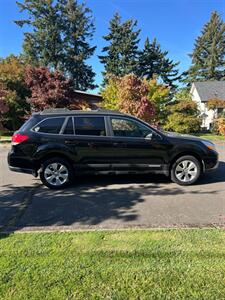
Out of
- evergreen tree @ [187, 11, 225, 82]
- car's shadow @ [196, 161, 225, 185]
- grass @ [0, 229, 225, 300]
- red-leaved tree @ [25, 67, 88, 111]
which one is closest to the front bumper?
car's shadow @ [196, 161, 225, 185]

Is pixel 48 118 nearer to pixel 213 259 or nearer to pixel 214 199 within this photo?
pixel 214 199

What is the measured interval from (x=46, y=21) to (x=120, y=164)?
45677 mm

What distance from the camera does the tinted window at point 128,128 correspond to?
7.14 metres

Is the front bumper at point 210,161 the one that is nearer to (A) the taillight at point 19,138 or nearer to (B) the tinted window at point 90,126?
(B) the tinted window at point 90,126

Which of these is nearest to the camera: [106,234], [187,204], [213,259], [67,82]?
[213,259]

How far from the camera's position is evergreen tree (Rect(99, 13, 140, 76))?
4622 cm

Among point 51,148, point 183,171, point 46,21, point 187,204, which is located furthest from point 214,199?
→ point 46,21

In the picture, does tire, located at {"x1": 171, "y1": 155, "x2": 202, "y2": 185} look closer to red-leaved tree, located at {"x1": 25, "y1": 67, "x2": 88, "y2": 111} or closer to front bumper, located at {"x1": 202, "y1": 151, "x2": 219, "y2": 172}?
front bumper, located at {"x1": 202, "y1": 151, "x2": 219, "y2": 172}

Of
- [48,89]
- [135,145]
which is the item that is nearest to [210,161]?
[135,145]

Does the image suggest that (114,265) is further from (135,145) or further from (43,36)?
(43,36)

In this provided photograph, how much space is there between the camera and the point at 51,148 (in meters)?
6.88

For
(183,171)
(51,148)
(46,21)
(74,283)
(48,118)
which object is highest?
(46,21)

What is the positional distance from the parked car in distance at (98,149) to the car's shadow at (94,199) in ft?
1.24

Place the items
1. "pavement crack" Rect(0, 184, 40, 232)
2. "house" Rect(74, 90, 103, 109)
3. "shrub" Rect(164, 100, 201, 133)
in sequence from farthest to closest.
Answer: "house" Rect(74, 90, 103, 109) < "shrub" Rect(164, 100, 201, 133) < "pavement crack" Rect(0, 184, 40, 232)
